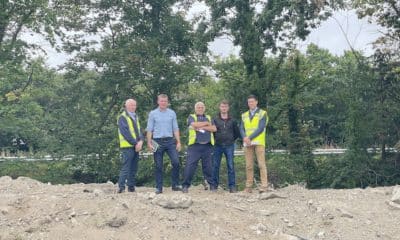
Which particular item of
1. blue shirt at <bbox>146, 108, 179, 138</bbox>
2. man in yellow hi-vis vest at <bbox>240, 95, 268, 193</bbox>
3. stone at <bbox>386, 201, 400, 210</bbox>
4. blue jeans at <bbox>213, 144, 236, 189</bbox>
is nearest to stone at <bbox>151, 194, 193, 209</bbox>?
blue shirt at <bbox>146, 108, 179, 138</bbox>

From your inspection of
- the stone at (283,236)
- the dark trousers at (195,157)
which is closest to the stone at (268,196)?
the dark trousers at (195,157)

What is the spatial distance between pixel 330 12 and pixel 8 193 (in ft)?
42.4

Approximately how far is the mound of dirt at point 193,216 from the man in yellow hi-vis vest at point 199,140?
1.97 feet

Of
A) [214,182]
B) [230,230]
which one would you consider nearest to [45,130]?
[214,182]

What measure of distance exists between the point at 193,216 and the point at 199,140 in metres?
1.95

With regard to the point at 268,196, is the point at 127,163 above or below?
above

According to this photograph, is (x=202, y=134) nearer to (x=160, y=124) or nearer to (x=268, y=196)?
(x=160, y=124)

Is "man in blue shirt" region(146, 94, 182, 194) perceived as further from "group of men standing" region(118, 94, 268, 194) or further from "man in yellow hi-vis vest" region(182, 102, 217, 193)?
"man in yellow hi-vis vest" region(182, 102, 217, 193)

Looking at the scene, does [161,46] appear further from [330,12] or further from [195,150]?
[195,150]

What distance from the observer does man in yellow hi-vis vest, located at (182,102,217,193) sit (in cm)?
986

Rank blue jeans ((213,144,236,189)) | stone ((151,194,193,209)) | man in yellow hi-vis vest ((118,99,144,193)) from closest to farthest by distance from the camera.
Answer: stone ((151,194,193,209)) < man in yellow hi-vis vest ((118,99,144,193)) < blue jeans ((213,144,236,189))

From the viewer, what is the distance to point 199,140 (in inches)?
390

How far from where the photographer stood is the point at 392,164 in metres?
16.5

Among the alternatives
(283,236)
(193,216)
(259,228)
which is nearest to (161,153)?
(193,216)
